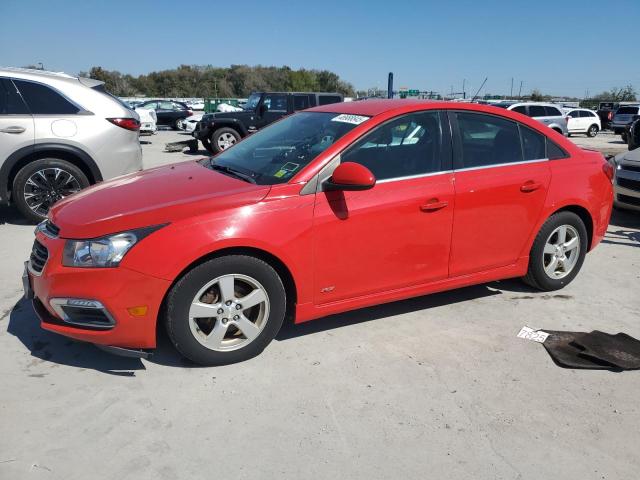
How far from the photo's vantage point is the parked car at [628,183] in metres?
6.73

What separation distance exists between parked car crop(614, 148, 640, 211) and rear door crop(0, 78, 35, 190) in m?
7.62

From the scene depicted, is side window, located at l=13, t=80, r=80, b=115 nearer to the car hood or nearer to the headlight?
the car hood

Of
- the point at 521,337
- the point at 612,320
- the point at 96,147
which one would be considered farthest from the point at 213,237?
the point at 96,147

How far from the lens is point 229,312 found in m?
3.02

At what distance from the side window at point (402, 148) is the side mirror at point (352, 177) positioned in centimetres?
21

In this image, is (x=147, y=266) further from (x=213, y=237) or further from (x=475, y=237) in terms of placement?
(x=475, y=237)

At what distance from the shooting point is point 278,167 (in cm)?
→ 342

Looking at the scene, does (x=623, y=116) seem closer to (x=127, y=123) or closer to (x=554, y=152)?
(x=554, y=152)

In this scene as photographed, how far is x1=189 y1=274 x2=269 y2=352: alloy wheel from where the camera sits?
2.96 meters

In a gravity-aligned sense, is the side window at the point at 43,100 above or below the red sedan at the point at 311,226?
above

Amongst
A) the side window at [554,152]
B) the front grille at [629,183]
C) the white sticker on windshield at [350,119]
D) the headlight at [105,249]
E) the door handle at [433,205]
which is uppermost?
the white sticker on windshield at [350,119]

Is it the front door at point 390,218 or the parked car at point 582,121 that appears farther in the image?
the parked car at point 582,121

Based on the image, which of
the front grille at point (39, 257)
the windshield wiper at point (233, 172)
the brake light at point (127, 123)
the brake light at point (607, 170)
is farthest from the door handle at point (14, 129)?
the brake light at point (607, 170)

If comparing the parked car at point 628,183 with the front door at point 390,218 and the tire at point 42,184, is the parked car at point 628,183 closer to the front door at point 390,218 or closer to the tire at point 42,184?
the front door at point 390,218
